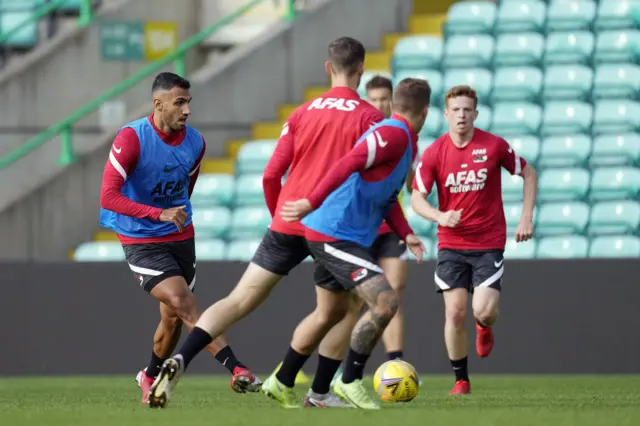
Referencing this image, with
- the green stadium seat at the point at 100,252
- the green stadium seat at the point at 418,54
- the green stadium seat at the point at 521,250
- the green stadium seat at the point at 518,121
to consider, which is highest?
the green stadium seat at the point at 418,54

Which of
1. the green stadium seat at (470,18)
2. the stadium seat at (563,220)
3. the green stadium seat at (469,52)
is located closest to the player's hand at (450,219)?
the stadium seat at (563,220)

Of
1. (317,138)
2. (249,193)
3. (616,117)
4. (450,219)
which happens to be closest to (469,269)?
(450,219)

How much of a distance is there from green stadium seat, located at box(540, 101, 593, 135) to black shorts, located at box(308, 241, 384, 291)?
730 cm

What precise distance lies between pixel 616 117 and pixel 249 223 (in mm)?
3792

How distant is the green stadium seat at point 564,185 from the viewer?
47.8 ft

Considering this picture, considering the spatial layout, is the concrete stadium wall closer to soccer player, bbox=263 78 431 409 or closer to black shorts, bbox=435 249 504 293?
black shorts, bbox=435 249 504 293

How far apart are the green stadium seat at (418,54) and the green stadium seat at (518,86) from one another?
2.85 ft

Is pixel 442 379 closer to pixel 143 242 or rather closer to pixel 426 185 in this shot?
pixel 426 185

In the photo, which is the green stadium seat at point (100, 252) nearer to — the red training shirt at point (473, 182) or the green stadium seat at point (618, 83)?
the green stadium seat at point (618, 83)

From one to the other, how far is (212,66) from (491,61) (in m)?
3.17

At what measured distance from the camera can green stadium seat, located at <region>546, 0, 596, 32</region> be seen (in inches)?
647

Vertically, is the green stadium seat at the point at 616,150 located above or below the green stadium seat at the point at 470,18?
below

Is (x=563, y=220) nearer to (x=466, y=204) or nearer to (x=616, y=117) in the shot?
(x=616, y=117)

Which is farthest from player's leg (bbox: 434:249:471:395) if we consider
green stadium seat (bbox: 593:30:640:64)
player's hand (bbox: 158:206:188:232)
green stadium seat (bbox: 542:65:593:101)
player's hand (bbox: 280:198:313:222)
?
green stadium seat (bbox: 593:30:640:64)
